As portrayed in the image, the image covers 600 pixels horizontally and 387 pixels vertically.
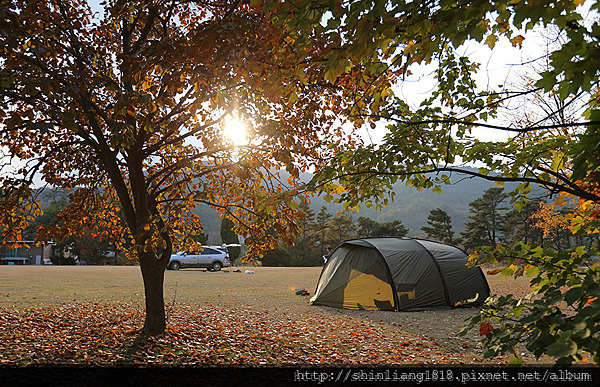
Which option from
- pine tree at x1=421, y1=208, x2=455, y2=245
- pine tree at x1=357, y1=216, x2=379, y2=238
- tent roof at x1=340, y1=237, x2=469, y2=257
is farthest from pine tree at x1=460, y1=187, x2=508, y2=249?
tent roof at x1=340, y1=237, x2=469, y2=257

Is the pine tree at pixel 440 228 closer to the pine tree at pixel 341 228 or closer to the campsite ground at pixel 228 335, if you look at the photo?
the pine tree at pixel 341 228

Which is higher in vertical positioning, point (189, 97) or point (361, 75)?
point (189, 97)

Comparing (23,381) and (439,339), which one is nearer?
(23,381)

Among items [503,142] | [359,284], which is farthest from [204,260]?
[503,142]

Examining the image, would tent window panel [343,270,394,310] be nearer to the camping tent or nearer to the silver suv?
the camping tent

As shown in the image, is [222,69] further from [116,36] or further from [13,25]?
[116,36]

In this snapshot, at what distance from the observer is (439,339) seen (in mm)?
7160

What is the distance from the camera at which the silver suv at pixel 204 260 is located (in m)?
26.7

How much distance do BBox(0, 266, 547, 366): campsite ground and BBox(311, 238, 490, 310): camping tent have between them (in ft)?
1.58

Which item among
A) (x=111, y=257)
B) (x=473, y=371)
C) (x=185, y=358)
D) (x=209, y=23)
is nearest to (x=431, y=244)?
(x=473, y=371)

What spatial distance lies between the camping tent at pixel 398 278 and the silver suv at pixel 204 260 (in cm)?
1740

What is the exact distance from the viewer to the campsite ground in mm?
5719

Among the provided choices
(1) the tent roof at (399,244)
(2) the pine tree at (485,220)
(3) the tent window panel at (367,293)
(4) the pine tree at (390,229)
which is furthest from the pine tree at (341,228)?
(3) the tent window panel at (367,293)

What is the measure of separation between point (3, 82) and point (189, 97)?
2712 millimetres
